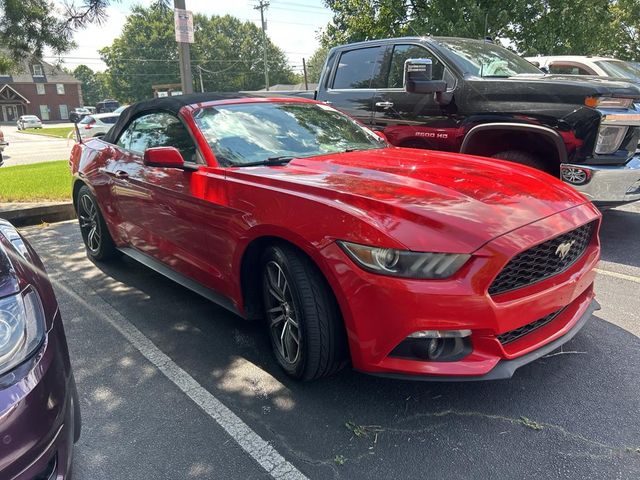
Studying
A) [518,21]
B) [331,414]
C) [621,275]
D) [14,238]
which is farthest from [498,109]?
[518,21]

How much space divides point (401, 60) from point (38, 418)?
5.47 metres

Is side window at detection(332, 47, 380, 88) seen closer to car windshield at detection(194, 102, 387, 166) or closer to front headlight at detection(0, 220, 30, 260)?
car windshield at detection(194, 102, 387, 166)

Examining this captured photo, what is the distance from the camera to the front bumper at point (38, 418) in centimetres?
151

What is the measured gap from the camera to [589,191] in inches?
178

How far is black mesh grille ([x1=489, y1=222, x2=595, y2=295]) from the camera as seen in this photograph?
7.47 feet

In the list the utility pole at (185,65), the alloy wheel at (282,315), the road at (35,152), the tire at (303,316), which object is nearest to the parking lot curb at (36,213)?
the utility pole at (185,65)

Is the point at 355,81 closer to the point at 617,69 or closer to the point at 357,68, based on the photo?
the point at 357,68

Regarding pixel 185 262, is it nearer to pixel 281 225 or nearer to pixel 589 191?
pixel 281 225

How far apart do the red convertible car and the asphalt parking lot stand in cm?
31

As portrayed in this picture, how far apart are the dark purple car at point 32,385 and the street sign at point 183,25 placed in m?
5.98

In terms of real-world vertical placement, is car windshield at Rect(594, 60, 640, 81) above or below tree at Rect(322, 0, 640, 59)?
below

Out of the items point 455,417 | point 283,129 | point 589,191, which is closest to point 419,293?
point 455,417

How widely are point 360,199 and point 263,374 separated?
1227mm

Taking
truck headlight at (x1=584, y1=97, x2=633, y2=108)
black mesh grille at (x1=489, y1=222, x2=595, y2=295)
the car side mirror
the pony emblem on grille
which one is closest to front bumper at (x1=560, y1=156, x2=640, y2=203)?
truck headlight at (x1=584, y1=97, x2=633, y2=108)
